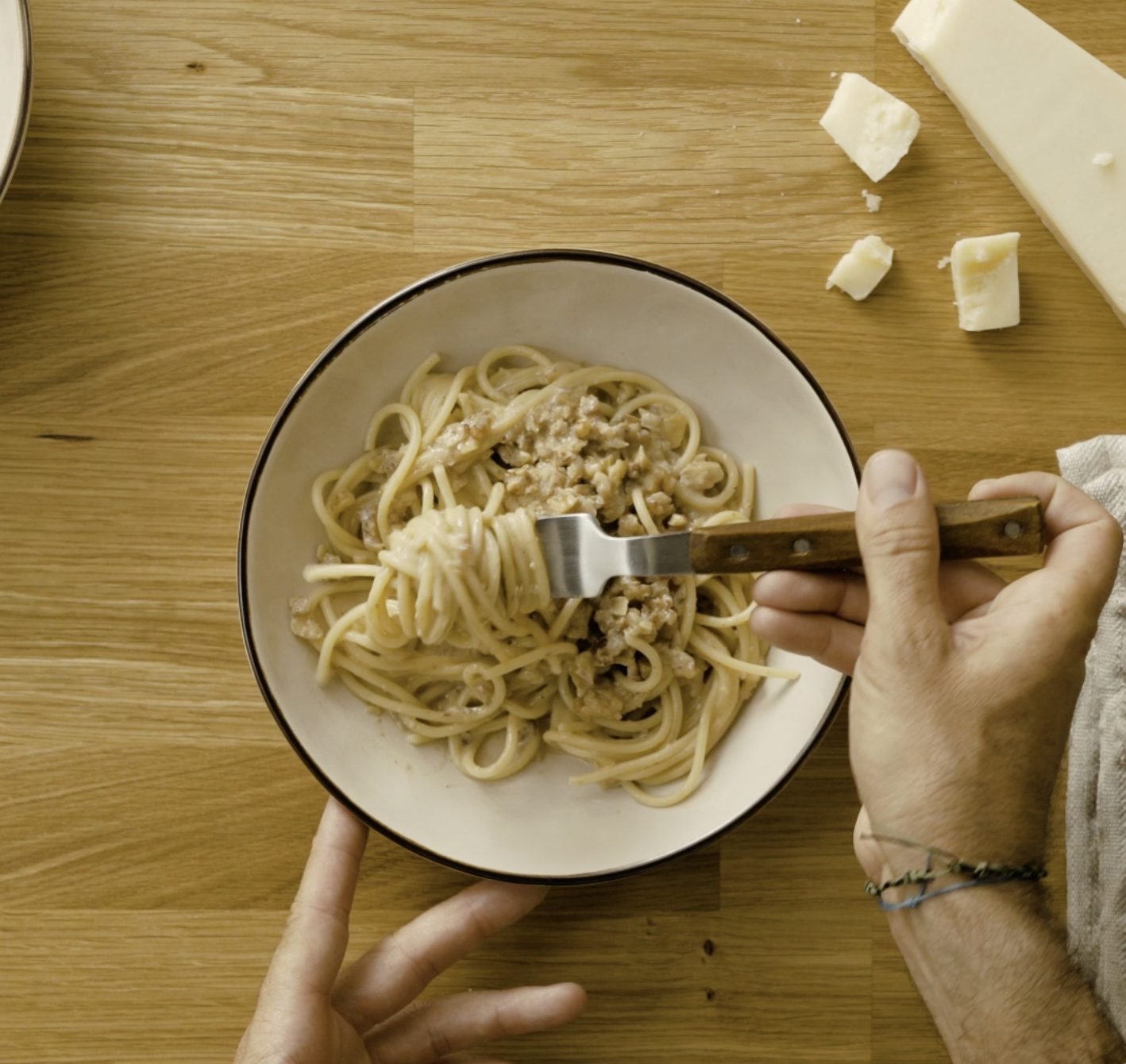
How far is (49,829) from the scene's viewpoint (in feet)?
6.66

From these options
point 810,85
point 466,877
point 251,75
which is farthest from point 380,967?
point 810,85

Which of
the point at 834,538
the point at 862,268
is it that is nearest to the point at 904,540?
the point at 834,538

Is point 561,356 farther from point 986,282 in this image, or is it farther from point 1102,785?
point 1102,785

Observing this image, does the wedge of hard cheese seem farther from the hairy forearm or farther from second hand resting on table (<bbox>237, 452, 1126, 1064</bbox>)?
the hairy forearm

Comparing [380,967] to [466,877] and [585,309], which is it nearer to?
[466,877]

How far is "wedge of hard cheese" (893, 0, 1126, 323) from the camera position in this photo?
2.05 meters

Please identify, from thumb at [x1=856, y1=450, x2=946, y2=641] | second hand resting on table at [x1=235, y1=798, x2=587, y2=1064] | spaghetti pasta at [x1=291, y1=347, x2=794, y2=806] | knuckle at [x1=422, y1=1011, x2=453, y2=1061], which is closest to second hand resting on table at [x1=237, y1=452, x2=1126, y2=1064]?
thumb at [x1=856, y1=450, x2=946, y2=641]

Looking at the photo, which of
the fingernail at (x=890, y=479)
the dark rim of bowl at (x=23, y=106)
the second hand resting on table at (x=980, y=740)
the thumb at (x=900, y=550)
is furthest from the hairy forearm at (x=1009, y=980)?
the dark rim of bowl at (x=23, y=106)

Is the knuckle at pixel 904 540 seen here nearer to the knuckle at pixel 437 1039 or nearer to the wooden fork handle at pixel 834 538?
the wooden fork handle at pixel 834 538

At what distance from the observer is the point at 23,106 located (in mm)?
1864

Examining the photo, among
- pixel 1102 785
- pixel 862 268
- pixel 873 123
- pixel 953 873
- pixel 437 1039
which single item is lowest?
pixel 437 1039

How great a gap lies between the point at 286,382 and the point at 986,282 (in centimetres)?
133

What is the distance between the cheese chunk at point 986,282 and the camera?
2.04 m

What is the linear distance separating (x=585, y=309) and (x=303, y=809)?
3.47 ft
